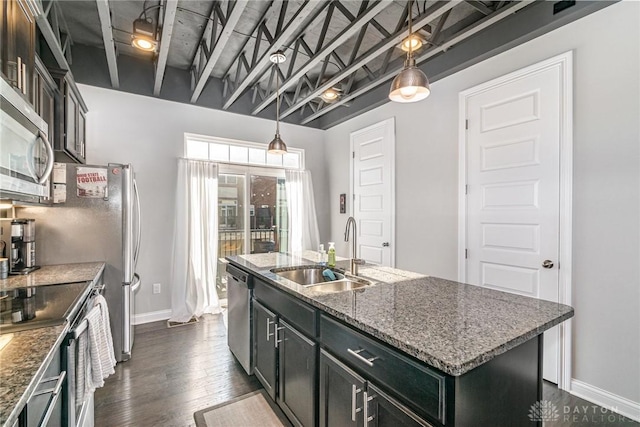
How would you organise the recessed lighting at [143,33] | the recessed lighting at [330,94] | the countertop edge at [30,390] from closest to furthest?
the countertop edge at [30,390] < the recessed lighting at [143,33] < the recessed lighting at [330,94]

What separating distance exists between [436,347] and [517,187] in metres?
2.22

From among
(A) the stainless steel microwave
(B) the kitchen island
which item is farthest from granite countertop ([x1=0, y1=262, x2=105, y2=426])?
(B) the kitchen island

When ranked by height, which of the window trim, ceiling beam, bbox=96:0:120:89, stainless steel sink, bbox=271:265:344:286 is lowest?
stainless steel sink, bbox=271:265:344:286

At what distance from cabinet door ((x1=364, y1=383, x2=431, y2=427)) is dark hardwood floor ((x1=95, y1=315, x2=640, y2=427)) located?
1.44m

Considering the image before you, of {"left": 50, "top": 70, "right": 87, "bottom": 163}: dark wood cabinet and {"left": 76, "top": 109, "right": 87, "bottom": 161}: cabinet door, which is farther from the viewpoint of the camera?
{"left": 76, "top": 109, "right": 87, "bottom": 161}: cabinet door

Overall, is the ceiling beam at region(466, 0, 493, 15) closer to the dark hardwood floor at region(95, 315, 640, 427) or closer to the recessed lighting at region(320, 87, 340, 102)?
the recessed lighting at region(320, 87, 340, 102)

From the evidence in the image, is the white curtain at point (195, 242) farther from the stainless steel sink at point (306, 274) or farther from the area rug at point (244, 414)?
the stainless steel sink at point (306, 274)

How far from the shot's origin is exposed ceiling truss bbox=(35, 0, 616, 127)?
241 cm

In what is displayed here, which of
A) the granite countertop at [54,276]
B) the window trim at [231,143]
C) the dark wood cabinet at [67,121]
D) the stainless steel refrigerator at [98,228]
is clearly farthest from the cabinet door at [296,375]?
the window trim at [231,143]

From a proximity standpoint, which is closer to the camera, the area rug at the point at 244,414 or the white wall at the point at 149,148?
the area rug at the point at 244,414

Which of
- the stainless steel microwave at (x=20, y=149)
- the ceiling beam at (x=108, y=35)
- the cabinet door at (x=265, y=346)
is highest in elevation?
the ceiling beam at (x=108, y=35)

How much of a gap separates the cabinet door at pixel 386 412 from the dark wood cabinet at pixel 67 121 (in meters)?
2.99

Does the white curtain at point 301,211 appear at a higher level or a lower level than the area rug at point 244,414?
higher

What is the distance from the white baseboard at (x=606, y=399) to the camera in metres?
2.02
